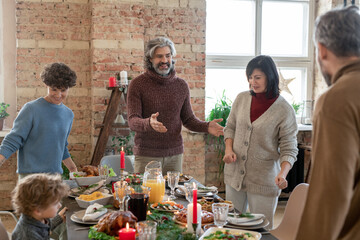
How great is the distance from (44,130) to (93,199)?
0.73 metres

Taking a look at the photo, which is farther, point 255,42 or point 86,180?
point 255,42

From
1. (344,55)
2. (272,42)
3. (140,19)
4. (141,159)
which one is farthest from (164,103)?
(272,42)

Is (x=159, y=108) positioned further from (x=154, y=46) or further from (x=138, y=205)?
(x=138, y=205)

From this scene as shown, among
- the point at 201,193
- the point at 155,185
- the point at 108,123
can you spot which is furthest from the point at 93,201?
the point at 108,123

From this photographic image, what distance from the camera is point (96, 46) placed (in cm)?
373

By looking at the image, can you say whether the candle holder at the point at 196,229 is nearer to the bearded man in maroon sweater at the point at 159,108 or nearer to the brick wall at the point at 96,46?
the bearded man in maroon sweater at the point at 159,108

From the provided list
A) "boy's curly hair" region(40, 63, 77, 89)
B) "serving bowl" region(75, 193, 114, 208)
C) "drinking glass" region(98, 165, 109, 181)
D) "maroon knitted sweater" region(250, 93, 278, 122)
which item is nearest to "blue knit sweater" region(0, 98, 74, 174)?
"boy's curly hair" region(40, 63, 77, 89)

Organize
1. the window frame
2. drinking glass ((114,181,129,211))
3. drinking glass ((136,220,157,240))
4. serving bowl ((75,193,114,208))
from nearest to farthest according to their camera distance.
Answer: drinking glass ((136,220,157,240))
drinking glass ((114,181,129,211))
serving bowl ((75,193,114,208))
the window frame

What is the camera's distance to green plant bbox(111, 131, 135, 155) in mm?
3850

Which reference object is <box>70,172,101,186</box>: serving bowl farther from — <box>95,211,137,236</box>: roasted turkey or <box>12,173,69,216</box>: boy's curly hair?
<box>95,211,137,236</box>: roasted turkey

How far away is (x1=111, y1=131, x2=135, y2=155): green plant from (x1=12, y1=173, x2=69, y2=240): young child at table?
2201 mm

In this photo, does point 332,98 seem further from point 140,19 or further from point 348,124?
point 140,19

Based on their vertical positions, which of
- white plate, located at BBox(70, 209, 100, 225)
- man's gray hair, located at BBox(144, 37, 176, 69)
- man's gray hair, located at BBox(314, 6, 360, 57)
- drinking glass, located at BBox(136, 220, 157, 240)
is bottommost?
white plate, located at BBox(70, 209, 100, 225)

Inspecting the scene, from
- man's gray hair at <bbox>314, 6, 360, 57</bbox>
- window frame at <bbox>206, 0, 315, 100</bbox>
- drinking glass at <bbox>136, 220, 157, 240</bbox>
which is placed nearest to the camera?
man's gray hair at <bbox>314, 6, 360, 57</bbox>
